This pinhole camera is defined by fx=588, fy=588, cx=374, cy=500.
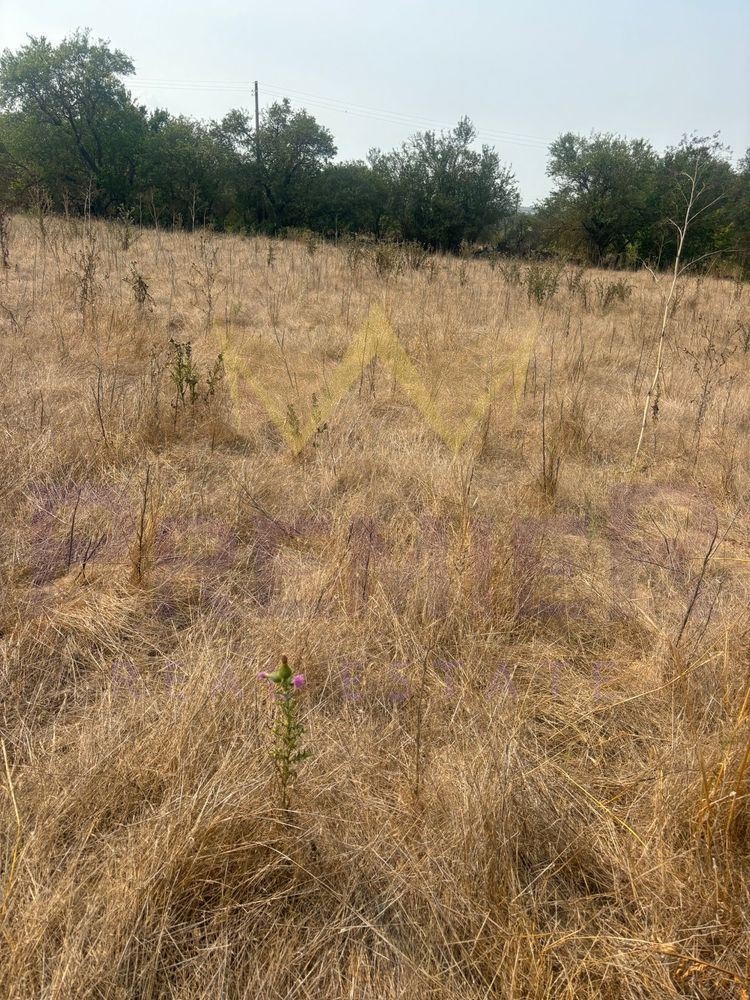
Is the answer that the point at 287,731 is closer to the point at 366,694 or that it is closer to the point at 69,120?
the point at 366,694

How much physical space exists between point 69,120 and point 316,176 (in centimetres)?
695

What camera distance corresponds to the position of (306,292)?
685 cm

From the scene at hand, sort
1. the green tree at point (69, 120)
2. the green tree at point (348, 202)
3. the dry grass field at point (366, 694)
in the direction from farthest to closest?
the green tree at point (348, 202), the green tree at point (69, 120), the dry grass field at point (366, 694)

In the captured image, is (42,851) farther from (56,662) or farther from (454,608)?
(454,608)

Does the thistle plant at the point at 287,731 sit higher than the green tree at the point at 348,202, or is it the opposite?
the green tree at the point at 348,202

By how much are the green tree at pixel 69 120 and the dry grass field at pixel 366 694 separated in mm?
14910

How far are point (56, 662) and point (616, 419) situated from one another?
140 inches

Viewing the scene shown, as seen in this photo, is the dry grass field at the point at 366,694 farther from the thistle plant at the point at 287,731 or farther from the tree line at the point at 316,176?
the tree line at the point at 316,176

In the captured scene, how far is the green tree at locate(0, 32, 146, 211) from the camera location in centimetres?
1545

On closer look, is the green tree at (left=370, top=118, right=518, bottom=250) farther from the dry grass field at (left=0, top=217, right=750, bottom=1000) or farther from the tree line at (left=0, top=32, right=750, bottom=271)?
the dry grass field at (left=0, top=217, right=750, bottom=1000)

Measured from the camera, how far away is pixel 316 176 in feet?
60.6

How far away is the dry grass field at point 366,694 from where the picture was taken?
1.05 metres

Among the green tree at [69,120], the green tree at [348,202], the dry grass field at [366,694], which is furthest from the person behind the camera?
the green tree at [348,202]

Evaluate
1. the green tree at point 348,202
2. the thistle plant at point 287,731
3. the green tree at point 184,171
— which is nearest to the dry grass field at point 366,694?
the thistle plant at point 287,731
